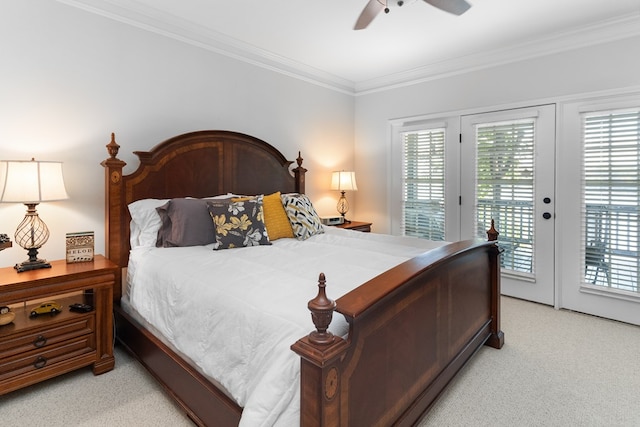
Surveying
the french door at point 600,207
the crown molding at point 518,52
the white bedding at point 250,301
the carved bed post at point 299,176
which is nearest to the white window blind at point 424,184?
the crown molding at point 518,52

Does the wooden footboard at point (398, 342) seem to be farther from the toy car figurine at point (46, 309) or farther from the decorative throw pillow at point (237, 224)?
the toy car figurine at point (46, 309)

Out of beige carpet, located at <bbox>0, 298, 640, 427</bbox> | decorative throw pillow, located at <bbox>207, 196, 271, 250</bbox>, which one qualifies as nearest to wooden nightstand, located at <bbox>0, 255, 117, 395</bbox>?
beige carpet, located at <bbox>0, 298, 640, 427</bbox>

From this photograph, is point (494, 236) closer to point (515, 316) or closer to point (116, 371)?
point (515, 316)

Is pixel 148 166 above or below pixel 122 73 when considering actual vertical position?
below

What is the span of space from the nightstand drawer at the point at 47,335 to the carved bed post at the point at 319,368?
5.88ft

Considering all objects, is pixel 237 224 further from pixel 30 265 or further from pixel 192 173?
pixel 30 265

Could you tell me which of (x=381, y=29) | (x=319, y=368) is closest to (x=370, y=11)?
(x=381, y=29)

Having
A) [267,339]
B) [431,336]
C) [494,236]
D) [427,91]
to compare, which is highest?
[427,91]

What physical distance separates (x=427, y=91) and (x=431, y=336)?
3.27 metres

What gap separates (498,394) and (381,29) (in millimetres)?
3021

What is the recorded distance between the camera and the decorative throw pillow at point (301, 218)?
2996 mm

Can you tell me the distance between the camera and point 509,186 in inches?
144

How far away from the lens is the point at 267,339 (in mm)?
1312

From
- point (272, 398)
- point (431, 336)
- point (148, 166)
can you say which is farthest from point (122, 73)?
Result: point (431, 336)
